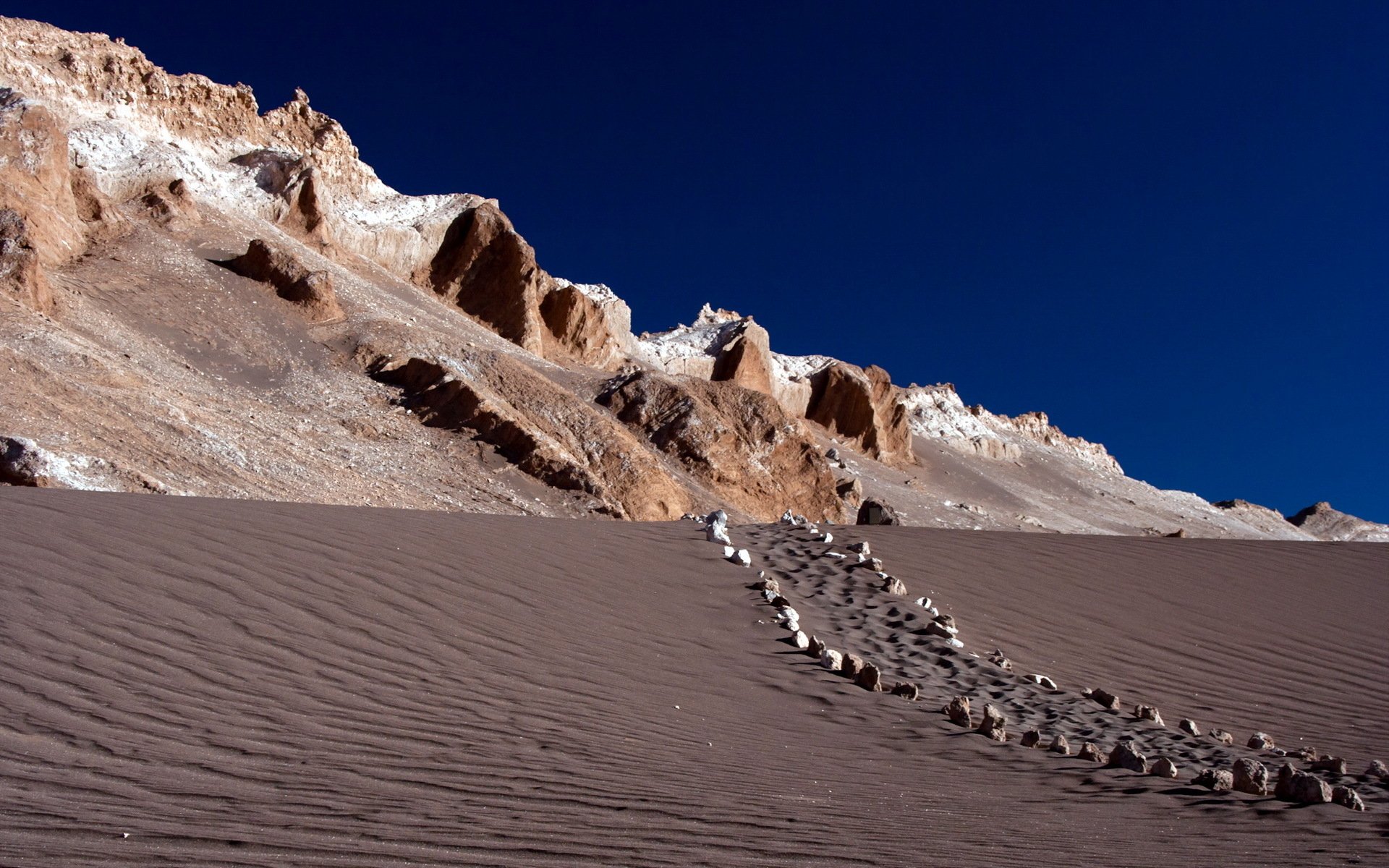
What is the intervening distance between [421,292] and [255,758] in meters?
29.5

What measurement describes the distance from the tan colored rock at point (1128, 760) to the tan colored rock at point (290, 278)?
2255cm

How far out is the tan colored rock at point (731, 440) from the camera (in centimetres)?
2719

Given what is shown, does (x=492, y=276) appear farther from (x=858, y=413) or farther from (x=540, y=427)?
(x=858, y=413)

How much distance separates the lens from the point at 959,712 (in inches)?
218

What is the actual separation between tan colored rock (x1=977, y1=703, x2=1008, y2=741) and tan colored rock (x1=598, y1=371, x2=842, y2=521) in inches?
836

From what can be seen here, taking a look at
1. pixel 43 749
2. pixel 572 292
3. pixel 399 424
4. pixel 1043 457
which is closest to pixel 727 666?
pixel 43 749

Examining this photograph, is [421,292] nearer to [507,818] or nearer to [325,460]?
[325,460]

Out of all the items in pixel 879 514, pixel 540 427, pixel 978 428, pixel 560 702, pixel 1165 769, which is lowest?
pixel 560 702

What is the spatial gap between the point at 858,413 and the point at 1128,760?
4496cm

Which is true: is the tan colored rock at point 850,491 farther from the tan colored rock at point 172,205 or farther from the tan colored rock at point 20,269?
the tan colored rock at point 20,269

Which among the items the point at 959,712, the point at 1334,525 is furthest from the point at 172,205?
the point at 1334,525

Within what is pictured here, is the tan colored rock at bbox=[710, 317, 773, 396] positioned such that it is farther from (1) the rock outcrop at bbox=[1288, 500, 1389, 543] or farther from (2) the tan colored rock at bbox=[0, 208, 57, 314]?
(1) the rock outcrop at bbox=[1288, 500, 1389, 543]

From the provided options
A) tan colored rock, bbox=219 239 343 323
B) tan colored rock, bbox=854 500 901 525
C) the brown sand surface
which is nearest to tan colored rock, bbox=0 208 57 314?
tan colored rock, bbox=219 239 343 323

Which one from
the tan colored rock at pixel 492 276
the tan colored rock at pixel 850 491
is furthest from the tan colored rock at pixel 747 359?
the tan colored rock at pixel 492 276
